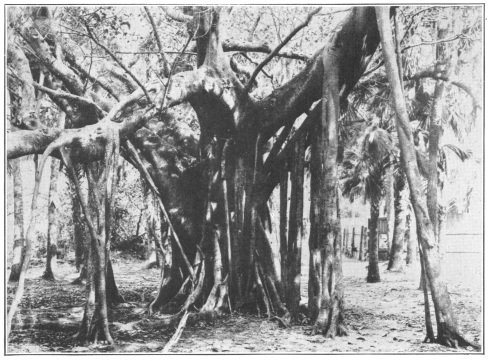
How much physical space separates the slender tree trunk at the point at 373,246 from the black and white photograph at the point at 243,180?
48 mm

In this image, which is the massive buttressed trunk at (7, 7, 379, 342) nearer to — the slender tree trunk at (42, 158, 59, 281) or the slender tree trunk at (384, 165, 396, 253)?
the slender tree trunk at (42, 158, 59, 281)

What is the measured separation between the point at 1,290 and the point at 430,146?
4.90 m

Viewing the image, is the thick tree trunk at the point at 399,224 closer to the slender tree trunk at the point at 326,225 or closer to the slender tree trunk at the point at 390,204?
the slender tree trunk at the point at 390,204

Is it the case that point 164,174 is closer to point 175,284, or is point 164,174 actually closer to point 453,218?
point 175,284

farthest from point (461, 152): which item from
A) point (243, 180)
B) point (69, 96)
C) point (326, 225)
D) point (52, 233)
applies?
point (52, 233)

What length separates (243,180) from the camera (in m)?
6.70

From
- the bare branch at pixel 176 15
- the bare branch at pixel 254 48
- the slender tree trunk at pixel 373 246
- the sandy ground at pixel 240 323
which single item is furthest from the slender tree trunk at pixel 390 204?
the bare branch at pixel 176 15

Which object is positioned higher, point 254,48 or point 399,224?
point 254,48

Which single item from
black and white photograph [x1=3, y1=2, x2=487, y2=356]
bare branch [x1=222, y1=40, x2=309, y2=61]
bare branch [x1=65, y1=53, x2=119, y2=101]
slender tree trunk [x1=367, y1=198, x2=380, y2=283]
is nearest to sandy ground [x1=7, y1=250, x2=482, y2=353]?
black and white photograph [x1=3, y1=2, x2=487, y2=356]

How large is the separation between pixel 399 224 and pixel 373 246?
0.53 metres

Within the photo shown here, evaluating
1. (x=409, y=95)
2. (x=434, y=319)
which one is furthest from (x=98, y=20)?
(x=434, y=319)

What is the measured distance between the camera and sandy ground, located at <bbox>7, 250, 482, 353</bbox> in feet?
17.5

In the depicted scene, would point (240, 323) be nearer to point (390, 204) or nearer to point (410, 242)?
point (410, 242)

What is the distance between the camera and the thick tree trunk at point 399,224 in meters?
7.41
